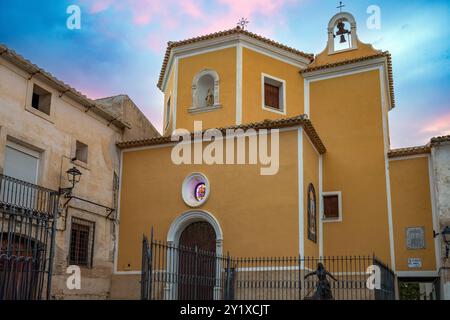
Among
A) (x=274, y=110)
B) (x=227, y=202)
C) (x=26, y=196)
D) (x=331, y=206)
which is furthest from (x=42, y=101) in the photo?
(x=331, y=206)

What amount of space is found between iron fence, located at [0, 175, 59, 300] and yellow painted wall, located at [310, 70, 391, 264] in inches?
342

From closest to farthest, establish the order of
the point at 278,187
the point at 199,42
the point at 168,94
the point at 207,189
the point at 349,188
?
the point at 278,187
the point at 207,189
the point at 349,188
the point at 199,42
the point at 168,94

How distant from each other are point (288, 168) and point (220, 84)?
14.8 ft

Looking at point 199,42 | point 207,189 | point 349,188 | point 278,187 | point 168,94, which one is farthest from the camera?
point 168,94

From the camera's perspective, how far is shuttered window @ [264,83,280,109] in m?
18.8

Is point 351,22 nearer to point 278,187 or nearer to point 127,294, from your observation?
point 278,187

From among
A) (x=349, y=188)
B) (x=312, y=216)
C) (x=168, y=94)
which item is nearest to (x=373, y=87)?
(x=349, y=188)

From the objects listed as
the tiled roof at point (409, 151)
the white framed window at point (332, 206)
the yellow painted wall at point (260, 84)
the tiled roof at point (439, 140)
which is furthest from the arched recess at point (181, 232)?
the tiled roof at point (439, 140)

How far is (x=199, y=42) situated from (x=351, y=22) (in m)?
5.58

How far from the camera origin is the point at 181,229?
16.9 m

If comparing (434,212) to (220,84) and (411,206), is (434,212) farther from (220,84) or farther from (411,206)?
(220,84)

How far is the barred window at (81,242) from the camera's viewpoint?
15.8 m

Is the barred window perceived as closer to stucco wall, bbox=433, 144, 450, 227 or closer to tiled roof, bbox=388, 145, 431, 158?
tiled roof, bbox=388, 145, 431, 158

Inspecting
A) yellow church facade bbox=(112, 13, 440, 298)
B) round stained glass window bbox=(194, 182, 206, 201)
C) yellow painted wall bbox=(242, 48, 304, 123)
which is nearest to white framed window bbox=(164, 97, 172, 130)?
yellow church facade bbox=(112, 13, 440, 298)
